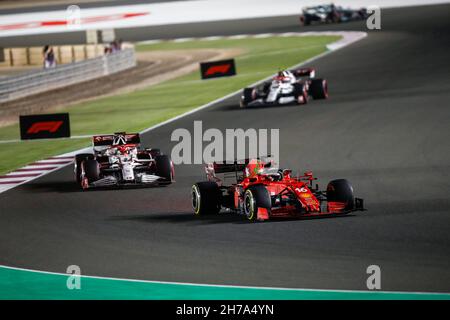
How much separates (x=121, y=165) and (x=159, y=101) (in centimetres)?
1661

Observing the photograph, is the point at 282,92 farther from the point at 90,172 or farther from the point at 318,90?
the point at 90,172

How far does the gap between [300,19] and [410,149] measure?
38.9m

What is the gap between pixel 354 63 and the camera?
41.5 meters

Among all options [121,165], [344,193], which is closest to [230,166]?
[344,193]

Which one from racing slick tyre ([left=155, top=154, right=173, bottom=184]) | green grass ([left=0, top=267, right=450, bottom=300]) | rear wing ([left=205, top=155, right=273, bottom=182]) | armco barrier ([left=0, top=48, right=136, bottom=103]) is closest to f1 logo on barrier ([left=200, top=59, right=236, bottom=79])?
armco barrier ([left=0, top=48, right=136, bottom=103])

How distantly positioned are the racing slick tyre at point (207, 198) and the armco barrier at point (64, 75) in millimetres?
24675

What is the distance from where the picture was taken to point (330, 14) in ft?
199

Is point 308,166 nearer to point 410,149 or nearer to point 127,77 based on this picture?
point 410,149

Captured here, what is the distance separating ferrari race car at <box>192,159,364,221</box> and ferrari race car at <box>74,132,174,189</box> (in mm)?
3018

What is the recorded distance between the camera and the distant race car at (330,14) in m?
60.2

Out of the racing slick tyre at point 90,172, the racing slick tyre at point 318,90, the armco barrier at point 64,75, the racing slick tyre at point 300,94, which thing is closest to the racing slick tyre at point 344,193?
the racing slick tyre at point 90,172

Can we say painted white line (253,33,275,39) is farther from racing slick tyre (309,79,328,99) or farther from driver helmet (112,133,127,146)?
driver helmet (112,133,127,146)

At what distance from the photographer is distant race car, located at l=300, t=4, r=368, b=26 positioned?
60250 millimetres

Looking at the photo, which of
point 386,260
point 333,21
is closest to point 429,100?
point 386,260
